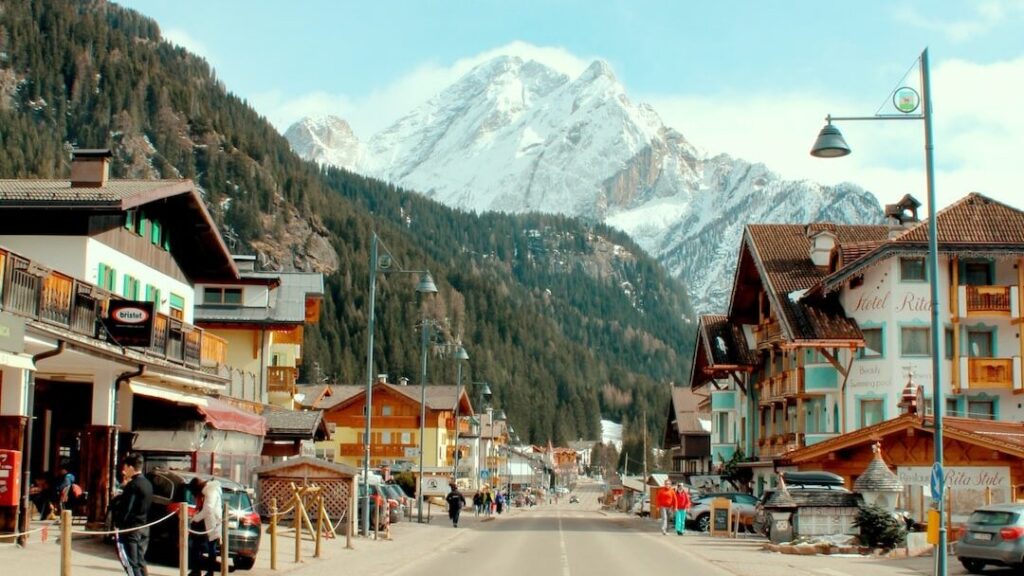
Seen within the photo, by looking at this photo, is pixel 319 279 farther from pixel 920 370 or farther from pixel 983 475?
pixel 983 475

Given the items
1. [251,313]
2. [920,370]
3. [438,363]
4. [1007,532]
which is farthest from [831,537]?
[438,363]

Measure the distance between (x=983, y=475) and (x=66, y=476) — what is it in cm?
2535

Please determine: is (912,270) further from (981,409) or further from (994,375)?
(981,409)

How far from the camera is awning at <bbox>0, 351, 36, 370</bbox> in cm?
2263

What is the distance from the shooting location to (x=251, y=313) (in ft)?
197

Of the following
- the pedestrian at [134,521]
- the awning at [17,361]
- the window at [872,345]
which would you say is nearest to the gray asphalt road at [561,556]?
the pedestrian at [134,521]

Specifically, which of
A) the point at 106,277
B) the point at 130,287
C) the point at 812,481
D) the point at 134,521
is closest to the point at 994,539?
the point at 812,481

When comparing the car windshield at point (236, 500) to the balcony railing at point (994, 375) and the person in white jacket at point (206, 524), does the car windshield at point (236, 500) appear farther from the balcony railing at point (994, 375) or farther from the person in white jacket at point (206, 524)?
the balcony railing at point (994, 375)

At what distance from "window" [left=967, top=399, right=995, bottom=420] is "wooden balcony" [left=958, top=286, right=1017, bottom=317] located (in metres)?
3.51

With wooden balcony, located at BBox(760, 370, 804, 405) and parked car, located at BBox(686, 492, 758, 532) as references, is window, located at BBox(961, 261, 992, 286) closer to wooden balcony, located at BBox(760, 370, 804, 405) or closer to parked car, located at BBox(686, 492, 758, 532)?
wooden balcony, located at BBox(760, 370, 804, 405)

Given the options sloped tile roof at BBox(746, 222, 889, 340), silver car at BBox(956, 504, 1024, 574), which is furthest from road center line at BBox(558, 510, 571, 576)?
sloped tile roof at BBox(746, 222, 889, 340)

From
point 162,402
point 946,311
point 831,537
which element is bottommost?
point 831,537

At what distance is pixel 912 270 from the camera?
5191 cm

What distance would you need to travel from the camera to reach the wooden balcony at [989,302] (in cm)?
5034
